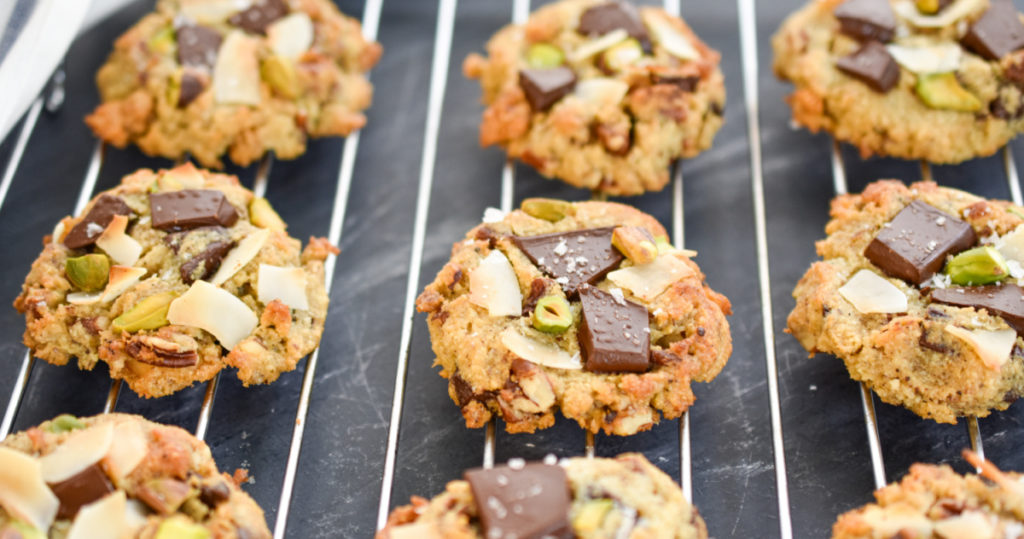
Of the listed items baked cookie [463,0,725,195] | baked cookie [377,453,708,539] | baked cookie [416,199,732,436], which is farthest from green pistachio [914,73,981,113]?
baked cookie [377,453,708,539]

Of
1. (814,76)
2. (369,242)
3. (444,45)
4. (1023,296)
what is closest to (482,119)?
(444,45)

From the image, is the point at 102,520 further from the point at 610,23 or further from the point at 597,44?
the point at 610,23

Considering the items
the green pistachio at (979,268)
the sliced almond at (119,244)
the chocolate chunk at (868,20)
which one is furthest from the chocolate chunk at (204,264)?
the chocolate chunk at (868,20)

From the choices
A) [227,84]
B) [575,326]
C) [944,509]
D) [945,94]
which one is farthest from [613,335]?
[227,84]

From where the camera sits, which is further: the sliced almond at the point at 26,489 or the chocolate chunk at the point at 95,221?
the chocolate chunk at the point at 95,221

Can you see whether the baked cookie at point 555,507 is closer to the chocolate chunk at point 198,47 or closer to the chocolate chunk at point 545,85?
the chocolate chunk at point 545,85
